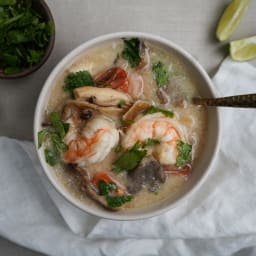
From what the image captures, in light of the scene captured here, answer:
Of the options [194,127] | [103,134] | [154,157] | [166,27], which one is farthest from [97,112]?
Result: [166,27]

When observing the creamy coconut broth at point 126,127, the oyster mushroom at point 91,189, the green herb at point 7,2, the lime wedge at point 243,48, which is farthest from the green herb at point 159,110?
the green herb at point 7,2

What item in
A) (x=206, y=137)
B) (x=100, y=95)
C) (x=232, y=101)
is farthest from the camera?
(x=206, y=137)

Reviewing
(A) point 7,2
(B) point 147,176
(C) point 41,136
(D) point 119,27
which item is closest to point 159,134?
(B) point 147,176

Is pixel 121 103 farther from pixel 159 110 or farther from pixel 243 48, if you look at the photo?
pixel 243 48

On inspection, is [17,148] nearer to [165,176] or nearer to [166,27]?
[165,176]

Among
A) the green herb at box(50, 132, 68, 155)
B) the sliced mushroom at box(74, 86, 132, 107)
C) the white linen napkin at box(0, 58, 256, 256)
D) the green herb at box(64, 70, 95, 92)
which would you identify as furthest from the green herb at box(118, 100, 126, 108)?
the white linen napkin at box(0, 58, 256, 256)
